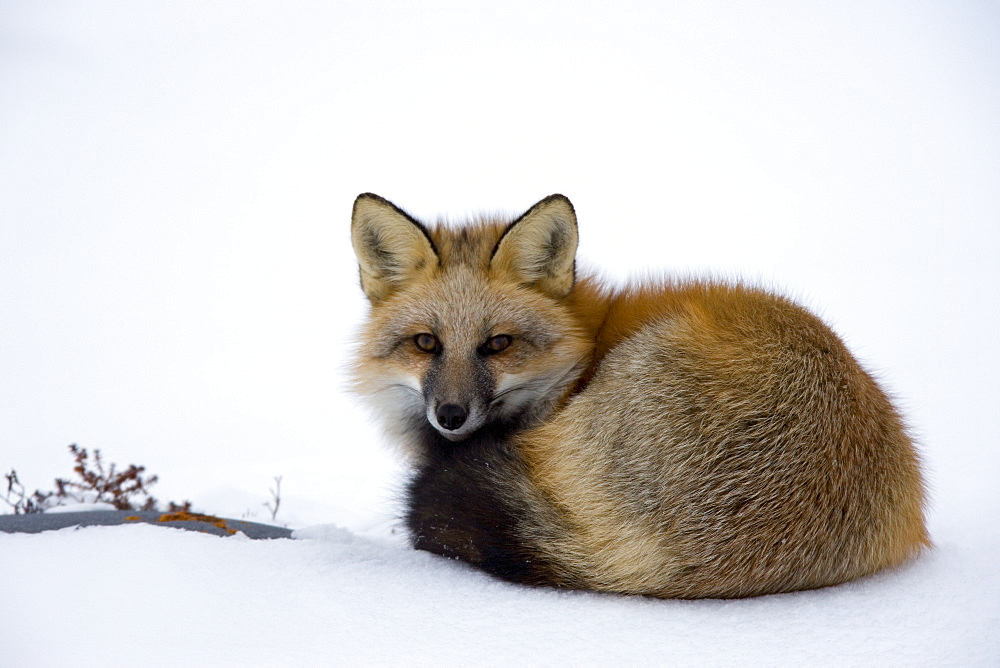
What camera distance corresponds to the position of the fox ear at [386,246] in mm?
2939

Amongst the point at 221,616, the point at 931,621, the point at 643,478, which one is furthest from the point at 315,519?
the point at 931,621

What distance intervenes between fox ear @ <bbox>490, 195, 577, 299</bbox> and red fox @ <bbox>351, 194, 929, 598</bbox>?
0.01 m

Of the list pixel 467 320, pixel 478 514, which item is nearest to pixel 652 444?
pixel 478 514

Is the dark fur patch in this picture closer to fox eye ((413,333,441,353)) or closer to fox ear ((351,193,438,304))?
fox eye ((413,333,441,353))

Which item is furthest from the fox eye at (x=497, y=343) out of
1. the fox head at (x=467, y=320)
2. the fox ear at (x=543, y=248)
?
the fox ear at (x=543, y=248)

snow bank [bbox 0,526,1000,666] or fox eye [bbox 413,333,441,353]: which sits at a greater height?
fox eye [bbox 413,333,441,353]

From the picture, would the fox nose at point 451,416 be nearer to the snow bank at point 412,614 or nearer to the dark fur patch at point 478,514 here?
the dark fur patch at point 478,514

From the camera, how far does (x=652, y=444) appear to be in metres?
2.24

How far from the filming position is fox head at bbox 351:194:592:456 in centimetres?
277

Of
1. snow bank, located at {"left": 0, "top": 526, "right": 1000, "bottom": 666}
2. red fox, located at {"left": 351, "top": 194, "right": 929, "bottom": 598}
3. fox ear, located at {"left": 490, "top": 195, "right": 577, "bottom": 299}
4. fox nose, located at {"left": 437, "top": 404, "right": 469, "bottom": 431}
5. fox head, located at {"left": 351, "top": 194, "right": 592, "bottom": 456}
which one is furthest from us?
→ fox ear, located at {"left": 490, "top": 195, "right": 577, "bottom": 299}

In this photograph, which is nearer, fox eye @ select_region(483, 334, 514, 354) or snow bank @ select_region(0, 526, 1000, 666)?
snow bank @ select_region(0, 526, 1000, 666)

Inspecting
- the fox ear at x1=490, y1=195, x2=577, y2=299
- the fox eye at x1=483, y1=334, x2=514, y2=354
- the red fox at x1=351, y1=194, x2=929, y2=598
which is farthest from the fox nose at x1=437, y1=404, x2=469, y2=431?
the fox ear at x1=490, y1=195, x2=577, y2=299

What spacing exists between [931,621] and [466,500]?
1335 mm

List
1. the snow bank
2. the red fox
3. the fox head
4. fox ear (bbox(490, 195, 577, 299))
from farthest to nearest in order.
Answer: fox ear (bbox(490, 195, 577, 299)), the fox head, the red fox, the snow bank
